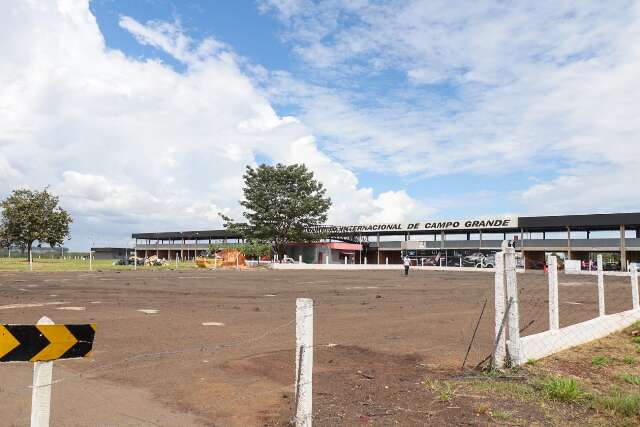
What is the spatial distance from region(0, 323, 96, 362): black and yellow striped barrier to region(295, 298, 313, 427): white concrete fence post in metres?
1.70

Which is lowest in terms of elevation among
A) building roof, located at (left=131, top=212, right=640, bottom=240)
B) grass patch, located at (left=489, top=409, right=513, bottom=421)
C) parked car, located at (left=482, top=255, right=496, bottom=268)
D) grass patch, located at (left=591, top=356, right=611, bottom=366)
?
grass patch, located at (left=489, top=409, right=513, bottom=421)

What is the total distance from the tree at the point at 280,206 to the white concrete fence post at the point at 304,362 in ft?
208

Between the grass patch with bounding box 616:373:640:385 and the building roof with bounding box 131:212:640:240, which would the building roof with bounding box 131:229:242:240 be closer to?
the building roof with bounding box 131:212:640:240

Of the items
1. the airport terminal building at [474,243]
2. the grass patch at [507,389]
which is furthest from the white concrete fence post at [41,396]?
the airport terminal building at [474,243]

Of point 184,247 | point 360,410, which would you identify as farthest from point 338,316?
point 184,247

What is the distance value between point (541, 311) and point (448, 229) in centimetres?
6244

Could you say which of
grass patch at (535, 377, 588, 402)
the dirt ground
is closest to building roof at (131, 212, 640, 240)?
the dirt ground

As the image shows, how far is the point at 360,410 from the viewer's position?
222 inches

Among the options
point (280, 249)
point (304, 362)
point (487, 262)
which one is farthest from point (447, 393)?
point (280, 249)

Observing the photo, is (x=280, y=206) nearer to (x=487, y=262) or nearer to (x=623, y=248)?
(x=487, y=262)

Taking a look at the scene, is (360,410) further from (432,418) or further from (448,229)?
(448,229)

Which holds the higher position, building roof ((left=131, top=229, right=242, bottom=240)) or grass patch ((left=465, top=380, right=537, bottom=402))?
building roof ((left=131, top=229, right=242, bottom=240))

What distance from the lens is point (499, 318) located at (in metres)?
7.59

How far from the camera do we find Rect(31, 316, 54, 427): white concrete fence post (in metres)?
3.54
